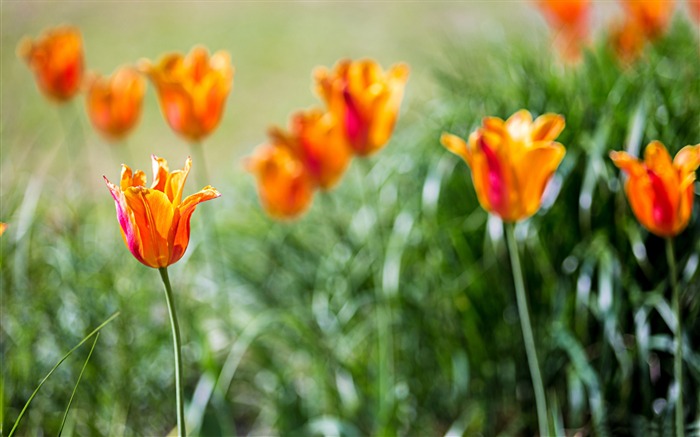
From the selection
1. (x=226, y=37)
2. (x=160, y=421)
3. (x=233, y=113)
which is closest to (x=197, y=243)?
(x=160, y=421)

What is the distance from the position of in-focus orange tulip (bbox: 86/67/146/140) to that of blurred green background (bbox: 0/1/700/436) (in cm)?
24

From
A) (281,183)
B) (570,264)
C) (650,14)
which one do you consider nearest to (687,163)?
(570,264)

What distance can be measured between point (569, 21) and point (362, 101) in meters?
1.88

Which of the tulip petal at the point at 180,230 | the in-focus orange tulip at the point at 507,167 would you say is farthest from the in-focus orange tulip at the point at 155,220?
the in-focus orange tulip at the point at 507,167

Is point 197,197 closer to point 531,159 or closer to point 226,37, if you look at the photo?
point 531,159

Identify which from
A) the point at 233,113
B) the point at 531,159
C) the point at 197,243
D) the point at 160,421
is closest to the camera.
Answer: the point at 531,159

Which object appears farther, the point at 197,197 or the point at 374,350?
the point at 374,350

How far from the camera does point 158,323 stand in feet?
8.17

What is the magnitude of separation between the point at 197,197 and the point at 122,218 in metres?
0.14

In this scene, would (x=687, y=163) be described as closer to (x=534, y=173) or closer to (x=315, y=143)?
(x=534, y=173)

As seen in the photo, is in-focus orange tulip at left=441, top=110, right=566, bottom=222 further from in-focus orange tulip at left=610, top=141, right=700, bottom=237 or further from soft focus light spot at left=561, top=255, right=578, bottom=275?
soft focus light spot at left=561, top=255, right=578, bottom=275

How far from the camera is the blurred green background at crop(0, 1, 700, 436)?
2096mm

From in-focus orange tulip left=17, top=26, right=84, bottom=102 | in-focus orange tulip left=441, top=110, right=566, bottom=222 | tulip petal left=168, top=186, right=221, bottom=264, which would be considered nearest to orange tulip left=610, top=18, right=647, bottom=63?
in-focus orange tulip left=441, top=110, right=566, bottom=222

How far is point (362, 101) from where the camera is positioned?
2.02 m
